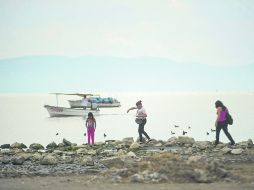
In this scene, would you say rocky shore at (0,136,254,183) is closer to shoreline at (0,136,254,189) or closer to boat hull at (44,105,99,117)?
shoreline at (0,136,254,189)

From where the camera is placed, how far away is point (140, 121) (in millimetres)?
28828

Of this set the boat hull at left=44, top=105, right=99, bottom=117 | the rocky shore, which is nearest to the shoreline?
the rocky shore

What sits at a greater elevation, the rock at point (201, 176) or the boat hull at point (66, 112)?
the boat hull at point (66, 112)

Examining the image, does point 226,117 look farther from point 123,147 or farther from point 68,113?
point 68,113

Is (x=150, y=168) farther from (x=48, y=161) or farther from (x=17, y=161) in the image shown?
(x=17, y=161)

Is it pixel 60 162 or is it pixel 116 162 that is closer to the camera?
pixel 116 162

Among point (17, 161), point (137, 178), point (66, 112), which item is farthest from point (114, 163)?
point (66, 112)

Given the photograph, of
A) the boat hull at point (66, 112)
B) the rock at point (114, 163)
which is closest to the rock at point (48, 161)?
the rock at point (114, 163)

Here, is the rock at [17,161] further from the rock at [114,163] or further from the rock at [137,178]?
the rock at [137,178]

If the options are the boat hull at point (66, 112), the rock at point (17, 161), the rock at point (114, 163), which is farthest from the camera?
the boat hull at point (66, 112)

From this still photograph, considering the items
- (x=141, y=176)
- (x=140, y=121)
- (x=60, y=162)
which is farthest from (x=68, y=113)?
(x=141, y=176)

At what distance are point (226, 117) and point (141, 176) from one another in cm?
1051

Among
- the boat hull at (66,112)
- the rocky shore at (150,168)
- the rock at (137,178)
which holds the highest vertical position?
the boat hull at (66,112)

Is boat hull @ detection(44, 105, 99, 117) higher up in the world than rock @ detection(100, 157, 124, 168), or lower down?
higher up
